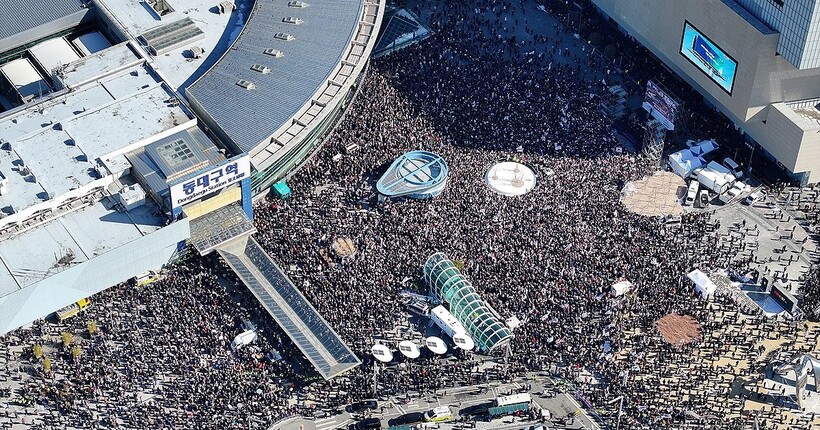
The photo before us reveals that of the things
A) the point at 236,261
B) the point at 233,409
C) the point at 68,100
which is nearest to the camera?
the point at 233,409

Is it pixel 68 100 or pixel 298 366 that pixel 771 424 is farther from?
pixel 68 100

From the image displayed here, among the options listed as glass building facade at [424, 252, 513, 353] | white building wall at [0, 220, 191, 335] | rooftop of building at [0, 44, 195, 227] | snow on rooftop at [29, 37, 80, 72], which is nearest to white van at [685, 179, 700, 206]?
glass building facade at [424, 252, 513, 353]

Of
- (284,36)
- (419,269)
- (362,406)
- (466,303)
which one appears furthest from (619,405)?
(284,36)

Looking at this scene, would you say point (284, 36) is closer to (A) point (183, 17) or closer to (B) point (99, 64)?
(A) point (183, 17)

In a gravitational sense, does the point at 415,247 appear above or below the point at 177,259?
below

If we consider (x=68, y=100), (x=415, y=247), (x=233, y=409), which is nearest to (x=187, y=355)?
(x=233, y=409)

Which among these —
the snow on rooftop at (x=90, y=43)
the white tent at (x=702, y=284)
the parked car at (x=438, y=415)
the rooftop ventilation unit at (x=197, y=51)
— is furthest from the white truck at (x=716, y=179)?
the snow on rooftop at (x=90, y=43)

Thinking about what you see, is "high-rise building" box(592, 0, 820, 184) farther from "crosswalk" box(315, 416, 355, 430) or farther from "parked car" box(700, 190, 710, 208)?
"crosswalk" box(315, 416, 355, 430)
